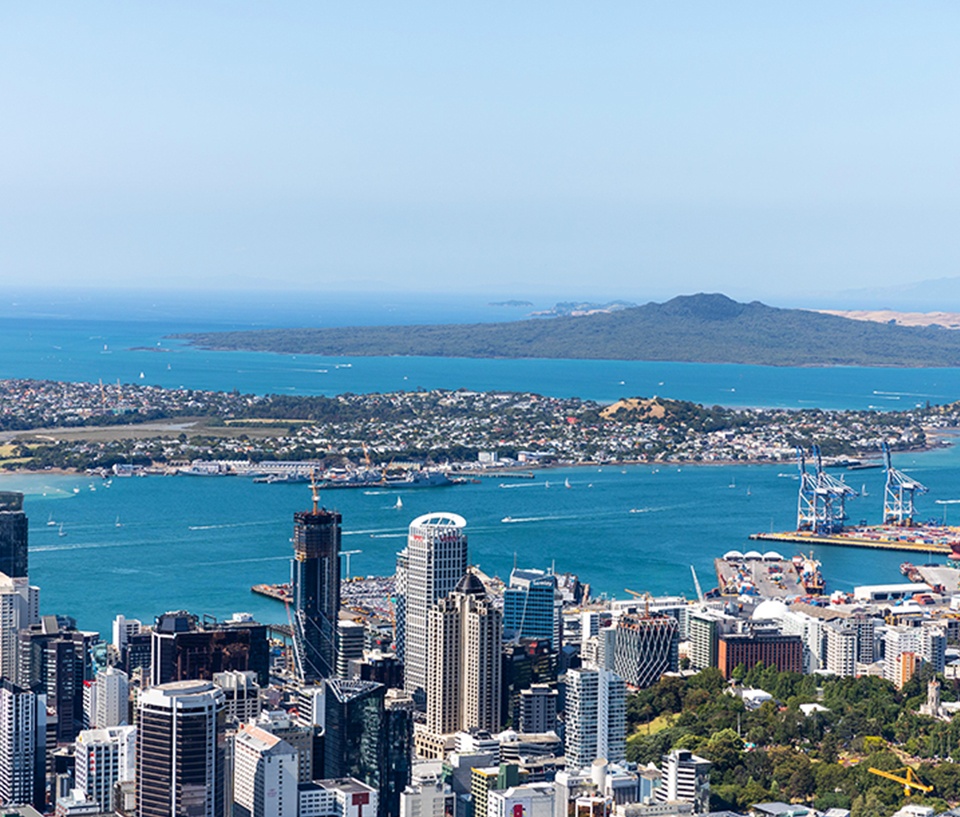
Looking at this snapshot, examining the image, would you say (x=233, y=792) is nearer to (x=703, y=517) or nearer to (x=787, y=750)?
(x=787, y=750)

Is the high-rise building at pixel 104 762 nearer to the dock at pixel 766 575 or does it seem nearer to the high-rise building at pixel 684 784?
the high-rise building at pixel 684 784

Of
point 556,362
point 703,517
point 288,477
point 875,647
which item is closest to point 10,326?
point 556,362

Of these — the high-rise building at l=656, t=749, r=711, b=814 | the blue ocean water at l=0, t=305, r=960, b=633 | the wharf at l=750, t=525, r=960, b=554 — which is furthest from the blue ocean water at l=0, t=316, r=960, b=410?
the high-rise building at l=656, t=749, r=711, b=814

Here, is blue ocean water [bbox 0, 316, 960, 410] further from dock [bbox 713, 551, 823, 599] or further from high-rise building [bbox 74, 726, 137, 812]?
high-rise building [bbox 74, 726, 137, 812]

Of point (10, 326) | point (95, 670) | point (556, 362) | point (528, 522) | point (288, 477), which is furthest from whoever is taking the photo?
point (10, 326)

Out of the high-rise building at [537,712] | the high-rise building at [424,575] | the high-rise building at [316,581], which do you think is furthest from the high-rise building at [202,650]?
the high-rise building at [537,712]

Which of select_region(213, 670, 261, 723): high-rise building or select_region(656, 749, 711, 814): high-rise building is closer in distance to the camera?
select_region(656, 749, 711, 814): high-rise building

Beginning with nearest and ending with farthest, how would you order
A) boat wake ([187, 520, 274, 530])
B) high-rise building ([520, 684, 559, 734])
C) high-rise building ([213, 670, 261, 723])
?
high-rise building ([213, 670, 261, 723]) → high-rise building ([520, 684, 559, 734]) → boat wake ([187, 520, 274, 530])
